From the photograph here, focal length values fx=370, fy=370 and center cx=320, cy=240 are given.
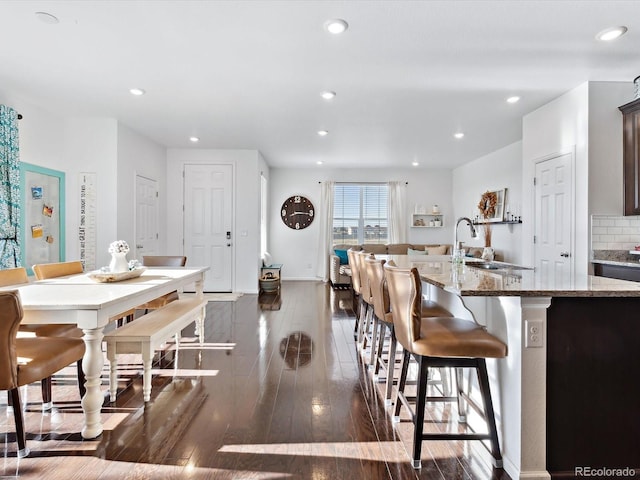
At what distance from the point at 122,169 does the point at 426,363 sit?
16.6ft

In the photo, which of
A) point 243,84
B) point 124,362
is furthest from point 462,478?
point 243,84

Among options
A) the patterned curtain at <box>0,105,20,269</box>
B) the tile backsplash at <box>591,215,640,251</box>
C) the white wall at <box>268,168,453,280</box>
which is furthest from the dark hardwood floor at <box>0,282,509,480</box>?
the white wall at <box>268,168,453,280</box>

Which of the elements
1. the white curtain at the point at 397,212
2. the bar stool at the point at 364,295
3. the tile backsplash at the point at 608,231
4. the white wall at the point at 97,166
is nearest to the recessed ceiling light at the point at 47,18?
the white wall at the point at 97,166

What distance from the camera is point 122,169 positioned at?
527cm

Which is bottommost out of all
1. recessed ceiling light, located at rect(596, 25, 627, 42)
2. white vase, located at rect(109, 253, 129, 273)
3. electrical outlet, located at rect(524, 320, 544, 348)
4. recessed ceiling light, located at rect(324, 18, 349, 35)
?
electrical outlet, located at rect(524, 320, 544, 348)

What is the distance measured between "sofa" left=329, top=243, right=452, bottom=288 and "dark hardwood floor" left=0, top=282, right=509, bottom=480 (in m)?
4.29

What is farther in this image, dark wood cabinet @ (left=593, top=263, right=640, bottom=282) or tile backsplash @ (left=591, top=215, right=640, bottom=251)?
tile backsplash @ (left=591, top=215, right=640, bottom=251)

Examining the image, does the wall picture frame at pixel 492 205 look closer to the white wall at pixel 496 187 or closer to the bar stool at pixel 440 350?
the white wall at pixel 496 187

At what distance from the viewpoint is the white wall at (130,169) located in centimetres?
523

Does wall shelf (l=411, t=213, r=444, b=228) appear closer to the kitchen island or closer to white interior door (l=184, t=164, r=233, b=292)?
white interior door (l=184, t=164, r=233, b=292)

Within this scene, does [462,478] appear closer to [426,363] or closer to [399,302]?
[426,363]

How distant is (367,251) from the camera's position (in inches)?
324

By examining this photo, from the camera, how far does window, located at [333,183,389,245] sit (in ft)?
29.7

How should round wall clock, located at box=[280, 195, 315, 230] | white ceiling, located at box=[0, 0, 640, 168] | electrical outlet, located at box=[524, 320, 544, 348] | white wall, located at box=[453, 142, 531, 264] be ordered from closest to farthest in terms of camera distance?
electrical outlet, located at box=[524, 320, 544, 348] < white ceiling, located at box=[0, 0, 640, 168] < white wall, located at box=[453, 142, 531, 264] < round wall clock, located at box=[280, 195, 315, 230]
